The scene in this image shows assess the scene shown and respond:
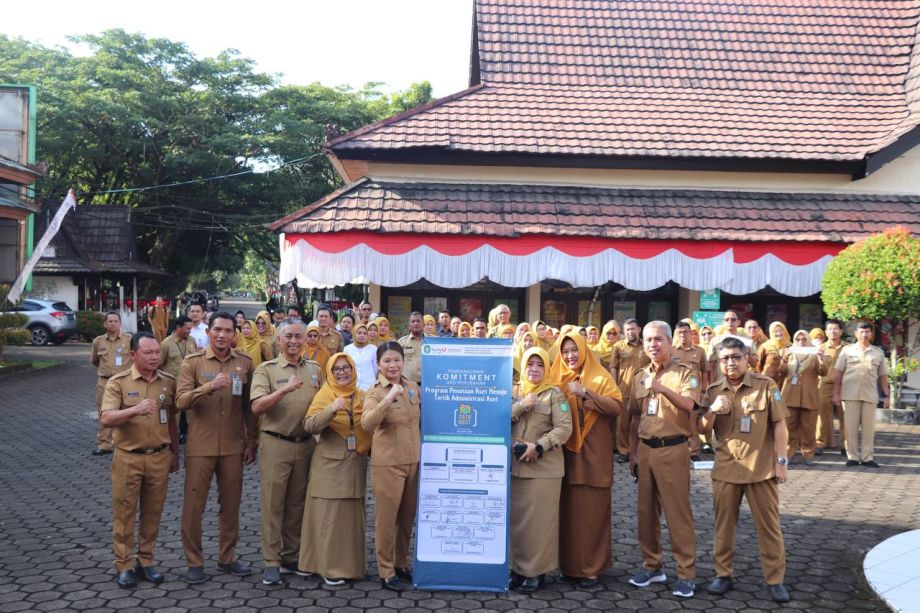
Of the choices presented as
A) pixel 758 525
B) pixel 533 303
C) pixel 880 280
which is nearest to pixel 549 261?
pixel 533 303

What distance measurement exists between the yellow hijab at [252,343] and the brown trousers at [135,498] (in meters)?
4.67

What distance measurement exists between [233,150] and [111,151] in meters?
4.86

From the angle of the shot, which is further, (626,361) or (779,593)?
(626,361)

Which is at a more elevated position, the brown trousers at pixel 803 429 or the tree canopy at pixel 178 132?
the tree canopy at pixel 178 132

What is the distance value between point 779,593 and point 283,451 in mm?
3516

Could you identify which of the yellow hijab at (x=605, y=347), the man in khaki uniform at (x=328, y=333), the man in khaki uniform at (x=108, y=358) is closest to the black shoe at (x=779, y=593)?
the yellow hijab at (x=605, y=347)

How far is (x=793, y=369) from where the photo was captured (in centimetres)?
1037

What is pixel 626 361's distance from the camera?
1005 centimetres

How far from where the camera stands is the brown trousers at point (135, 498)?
5.50 metres

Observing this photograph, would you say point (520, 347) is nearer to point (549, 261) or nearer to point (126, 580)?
point (549, 261)

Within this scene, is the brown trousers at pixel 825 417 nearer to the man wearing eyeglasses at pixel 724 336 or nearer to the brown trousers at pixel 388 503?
the man wearing eyeglasses at pixel 724 336

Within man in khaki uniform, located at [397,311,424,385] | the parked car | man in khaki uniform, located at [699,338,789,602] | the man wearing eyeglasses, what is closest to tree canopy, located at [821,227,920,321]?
the man wearing eyeglasses

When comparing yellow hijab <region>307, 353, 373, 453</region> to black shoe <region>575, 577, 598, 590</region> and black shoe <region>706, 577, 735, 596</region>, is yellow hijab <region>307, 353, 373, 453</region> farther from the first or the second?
black shoe <region>706, 577, 735, 596</region>

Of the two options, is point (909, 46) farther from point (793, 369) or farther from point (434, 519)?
point (434, 519)
